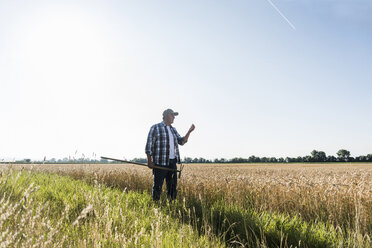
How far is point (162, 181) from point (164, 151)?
0.78 metres

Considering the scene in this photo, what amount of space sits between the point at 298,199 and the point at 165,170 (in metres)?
3.36

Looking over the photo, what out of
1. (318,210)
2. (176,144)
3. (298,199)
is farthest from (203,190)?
(318,210)

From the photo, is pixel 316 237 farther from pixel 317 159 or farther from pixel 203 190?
pixel 317 159

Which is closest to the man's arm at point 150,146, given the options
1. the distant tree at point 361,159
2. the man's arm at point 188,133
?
the man's arm at point 188,133

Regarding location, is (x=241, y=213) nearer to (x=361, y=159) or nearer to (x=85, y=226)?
(x=85, y=226)

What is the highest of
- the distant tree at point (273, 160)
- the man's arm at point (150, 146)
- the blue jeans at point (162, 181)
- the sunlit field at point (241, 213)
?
the distant tree at point (273, 160)

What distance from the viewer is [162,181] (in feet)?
22.2

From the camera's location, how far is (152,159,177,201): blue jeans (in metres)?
6.71

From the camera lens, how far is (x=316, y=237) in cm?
409

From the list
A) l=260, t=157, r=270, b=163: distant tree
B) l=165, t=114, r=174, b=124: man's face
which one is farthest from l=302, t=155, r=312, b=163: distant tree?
l=165, t=114, r=174, b=124: man's face

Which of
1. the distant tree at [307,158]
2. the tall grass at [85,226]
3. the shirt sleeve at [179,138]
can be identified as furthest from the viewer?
the distant tree at [307,158]

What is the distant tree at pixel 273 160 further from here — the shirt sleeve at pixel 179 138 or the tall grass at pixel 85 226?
the tall grass at pixel 85 226

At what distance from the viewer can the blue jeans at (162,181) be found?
6707mm

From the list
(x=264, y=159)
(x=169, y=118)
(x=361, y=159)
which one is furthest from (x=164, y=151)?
(x=361, y=159)
